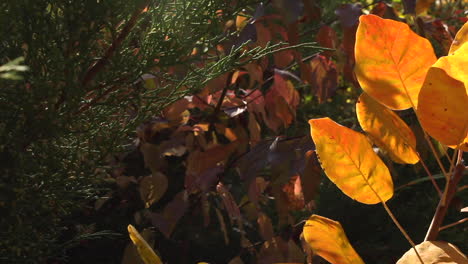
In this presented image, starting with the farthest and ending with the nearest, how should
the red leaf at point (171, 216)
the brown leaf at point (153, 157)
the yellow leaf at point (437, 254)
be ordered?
the brown leaf at point (153, 157) → the red leaf at point (171, 216) → the yellow leaf at point (437, 254)

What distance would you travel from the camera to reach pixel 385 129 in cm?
89

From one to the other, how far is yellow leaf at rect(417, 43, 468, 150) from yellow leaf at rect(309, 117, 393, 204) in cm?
9

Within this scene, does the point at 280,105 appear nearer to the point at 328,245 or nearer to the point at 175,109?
the point at 175,109

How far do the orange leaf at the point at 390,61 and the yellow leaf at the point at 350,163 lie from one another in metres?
0.07

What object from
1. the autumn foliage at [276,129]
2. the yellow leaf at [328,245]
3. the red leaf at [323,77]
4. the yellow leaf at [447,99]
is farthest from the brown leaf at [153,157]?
the yellow leaf at [447,99]

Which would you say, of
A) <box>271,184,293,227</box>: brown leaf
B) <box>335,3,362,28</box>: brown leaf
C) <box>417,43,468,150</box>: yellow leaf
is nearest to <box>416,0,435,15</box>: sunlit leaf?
<box>335,3,362,28</box>: brown leaf

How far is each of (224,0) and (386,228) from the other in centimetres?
105

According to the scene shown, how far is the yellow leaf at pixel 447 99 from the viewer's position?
0.78 meters

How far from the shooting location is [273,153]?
4.95ft

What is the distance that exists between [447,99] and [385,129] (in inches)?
4.7

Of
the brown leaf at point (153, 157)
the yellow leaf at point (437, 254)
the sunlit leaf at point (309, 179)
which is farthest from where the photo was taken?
the brown leaf at point (153, 157)

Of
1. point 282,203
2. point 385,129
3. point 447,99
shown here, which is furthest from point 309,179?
point 447,99

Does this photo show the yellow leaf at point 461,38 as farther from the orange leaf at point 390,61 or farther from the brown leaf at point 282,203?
the brown leaf at point 282,203

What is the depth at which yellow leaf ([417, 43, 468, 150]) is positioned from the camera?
78cm
